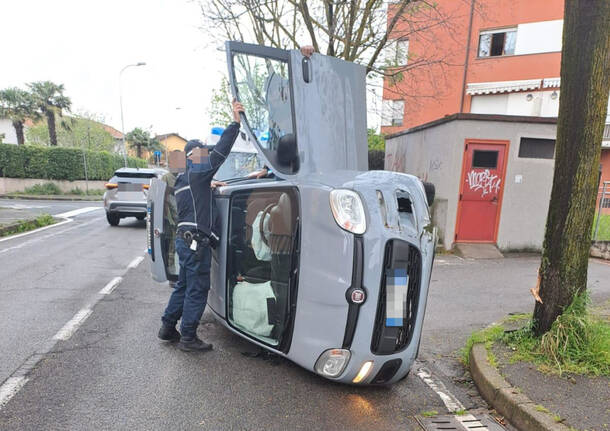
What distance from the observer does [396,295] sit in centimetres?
242

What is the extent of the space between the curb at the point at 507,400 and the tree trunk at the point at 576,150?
737 mm

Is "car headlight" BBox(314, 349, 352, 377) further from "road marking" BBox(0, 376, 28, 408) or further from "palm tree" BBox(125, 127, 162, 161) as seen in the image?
"palm tree" BBox(125, 127, 162, 161)

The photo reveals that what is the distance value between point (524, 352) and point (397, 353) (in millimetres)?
1408

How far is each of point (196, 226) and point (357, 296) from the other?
161 cm

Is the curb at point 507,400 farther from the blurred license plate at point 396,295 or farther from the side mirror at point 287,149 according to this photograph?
the side mirror at point 287,149

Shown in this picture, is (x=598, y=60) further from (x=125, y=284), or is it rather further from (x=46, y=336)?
(x=125, y=284)

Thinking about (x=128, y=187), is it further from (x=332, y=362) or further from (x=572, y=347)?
(x=572, y=347)

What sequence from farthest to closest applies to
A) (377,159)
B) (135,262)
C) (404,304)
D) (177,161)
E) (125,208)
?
(377,159) < (125,208) < (135,262) < (177,161) < (404,304)

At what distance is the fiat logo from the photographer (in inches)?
91.8

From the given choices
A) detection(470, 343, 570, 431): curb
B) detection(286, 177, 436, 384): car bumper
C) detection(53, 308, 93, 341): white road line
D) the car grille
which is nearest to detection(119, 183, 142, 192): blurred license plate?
detection(53, 308, 93, 341): white road line

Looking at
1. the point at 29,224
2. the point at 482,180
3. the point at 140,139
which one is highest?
the point at 140,139

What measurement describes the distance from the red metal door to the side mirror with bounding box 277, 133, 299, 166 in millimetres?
6384

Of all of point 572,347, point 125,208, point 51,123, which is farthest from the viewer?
point 51,123

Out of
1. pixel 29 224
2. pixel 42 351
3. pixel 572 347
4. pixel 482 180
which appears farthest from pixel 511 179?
pixel 29 224
